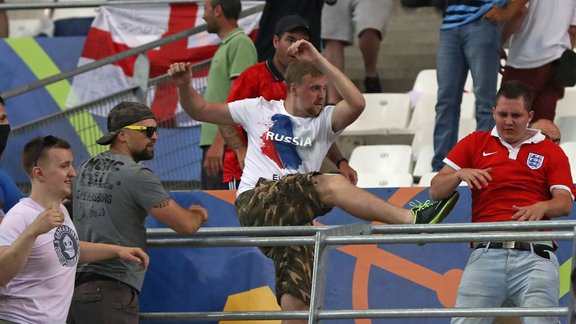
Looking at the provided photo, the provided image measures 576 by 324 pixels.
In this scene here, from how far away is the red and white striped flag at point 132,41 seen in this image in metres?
11.2

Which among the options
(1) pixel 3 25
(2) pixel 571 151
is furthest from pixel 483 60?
(1) pixel 3 25

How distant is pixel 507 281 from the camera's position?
6711mm

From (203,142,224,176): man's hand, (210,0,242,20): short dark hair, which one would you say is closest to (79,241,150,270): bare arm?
(203,142,224,176): man's hand

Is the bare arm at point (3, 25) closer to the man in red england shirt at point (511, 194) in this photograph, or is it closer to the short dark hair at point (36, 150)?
the short dark hair at point (36, 150)

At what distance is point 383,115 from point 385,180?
1.47 metres

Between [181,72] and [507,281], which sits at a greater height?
[181,72]

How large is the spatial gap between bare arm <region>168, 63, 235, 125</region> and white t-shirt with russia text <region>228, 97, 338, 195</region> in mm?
272

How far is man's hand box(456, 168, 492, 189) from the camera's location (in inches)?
262

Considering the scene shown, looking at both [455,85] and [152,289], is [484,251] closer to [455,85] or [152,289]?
[152,289]

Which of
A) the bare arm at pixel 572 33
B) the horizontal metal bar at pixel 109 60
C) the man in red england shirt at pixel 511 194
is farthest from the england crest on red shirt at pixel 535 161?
the horizontal metal bar at pixel 109 60

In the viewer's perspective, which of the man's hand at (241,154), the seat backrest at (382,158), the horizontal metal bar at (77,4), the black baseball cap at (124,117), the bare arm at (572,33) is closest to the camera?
the black baseball cap at (124,117)

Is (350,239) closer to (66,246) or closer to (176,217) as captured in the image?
(176,217)

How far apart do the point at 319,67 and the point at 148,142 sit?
0.98m

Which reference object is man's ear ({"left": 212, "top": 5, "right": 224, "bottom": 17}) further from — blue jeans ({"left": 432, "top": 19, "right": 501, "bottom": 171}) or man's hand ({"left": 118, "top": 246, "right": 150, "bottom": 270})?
man's hand ({"left": 118, "top": 246, "right": 150, "bottom": 270})
